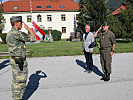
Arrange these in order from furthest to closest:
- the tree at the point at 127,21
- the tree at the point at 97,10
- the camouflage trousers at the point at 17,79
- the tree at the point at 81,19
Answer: the tree at the point at 81,19, the tree at the point at 97,10, the tree at the point at 127,21, the camouflage trousers at the point at 17,79

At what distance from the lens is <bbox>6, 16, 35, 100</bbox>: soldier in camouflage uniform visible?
3410 mm

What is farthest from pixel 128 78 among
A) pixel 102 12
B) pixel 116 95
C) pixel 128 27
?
pixel 102 12

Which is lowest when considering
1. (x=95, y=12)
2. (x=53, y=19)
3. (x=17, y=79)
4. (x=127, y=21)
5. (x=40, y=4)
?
(x=17, y=79)

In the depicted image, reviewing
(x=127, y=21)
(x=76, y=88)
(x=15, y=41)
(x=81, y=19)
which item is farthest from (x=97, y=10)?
(x=15, y=41)

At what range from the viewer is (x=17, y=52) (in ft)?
11.2

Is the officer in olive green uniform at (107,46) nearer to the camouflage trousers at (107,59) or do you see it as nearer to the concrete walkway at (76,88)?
the camouflage trousers at (107,59)

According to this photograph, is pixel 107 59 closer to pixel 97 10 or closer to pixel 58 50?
pixel 58 50

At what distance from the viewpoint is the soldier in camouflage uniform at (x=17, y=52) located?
3410mm

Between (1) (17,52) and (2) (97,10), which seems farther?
(2) (97,10)

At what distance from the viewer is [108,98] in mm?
4133

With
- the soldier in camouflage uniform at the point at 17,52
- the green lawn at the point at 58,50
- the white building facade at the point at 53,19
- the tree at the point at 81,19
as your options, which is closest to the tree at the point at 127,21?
the green lawn at the point at 58,50

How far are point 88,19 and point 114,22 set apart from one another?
10.8 meters

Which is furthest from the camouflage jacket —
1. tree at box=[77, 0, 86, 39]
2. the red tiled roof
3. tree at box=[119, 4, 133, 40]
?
the red tiled roof

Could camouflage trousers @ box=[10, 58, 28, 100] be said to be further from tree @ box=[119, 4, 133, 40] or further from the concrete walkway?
tree @ box=[119, 4, 133, 40]
